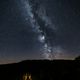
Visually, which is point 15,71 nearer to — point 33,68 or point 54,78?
point 33,68

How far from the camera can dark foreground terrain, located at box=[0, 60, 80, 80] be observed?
61.8 feet

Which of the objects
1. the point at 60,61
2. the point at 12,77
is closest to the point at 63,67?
the point at 60,61

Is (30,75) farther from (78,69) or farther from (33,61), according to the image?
(78,69)

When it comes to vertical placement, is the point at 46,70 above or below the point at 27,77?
above

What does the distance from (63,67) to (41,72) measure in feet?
7.33

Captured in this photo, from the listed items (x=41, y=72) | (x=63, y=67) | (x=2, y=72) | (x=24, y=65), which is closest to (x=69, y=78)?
(x=63, y=67)

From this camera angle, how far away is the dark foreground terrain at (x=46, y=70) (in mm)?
18828

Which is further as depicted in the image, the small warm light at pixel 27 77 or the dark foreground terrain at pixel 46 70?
the small warm light at pixel 27 77

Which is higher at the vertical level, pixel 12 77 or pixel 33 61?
pixel 33 61

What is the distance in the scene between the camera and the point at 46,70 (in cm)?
1903

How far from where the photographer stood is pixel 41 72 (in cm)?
1900

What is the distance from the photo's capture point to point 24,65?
19.4m

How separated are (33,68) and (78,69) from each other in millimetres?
4426

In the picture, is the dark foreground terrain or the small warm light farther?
the small warm light
